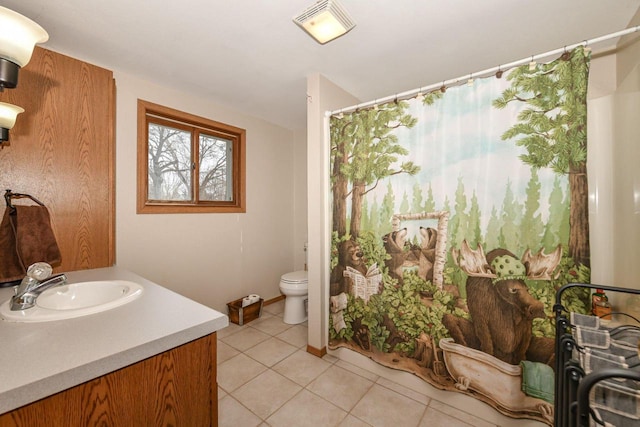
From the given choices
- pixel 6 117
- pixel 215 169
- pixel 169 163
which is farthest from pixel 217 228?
pixel 6 117

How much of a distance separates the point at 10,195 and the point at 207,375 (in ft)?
5.17

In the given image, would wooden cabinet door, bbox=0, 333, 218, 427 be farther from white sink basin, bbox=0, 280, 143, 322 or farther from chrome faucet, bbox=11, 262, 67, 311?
chrome faucet, bbox=11, 262, 67, 311

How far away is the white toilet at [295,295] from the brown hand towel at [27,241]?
173cm

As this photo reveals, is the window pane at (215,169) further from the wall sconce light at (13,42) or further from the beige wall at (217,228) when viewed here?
the wall sconce light at (13,42)

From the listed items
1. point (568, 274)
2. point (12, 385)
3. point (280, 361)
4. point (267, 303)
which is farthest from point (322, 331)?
point (12, 385)

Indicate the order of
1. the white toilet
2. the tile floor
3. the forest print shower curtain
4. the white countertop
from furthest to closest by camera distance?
the white toilet
the tile floor
the forest print shower curtain
the white countertop

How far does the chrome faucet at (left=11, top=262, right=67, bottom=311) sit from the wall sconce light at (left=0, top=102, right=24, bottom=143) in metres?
0.80

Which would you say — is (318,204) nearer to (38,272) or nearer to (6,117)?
(38,272)

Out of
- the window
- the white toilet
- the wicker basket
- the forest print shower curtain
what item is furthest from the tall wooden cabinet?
the forest print shower curtain

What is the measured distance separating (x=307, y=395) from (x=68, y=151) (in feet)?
7.21

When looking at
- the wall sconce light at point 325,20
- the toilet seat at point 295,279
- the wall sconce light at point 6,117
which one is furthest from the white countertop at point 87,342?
the toilet seat at point 295,279

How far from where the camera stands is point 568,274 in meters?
1.24

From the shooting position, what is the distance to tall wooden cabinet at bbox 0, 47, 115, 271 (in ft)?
4.89

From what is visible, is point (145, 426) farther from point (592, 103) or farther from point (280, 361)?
point (592, 103)
